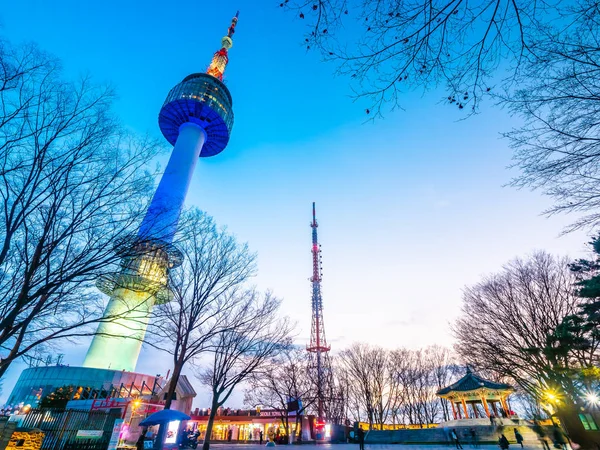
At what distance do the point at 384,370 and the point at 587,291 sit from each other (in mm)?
28611

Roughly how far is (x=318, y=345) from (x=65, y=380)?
32.2m

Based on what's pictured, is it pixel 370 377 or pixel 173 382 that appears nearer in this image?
pixel 173 382

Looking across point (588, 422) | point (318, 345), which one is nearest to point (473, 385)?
point (588, 422)

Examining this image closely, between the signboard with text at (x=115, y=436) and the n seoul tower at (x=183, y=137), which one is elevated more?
the n seoul tower at (x=183, y=137)

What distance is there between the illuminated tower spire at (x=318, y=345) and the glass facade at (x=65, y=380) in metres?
19.8

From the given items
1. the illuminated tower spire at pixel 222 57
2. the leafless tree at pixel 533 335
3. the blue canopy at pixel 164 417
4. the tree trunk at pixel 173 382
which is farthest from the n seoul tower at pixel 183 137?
the leafless tree at pixel 533 335

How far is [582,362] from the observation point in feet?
51.5

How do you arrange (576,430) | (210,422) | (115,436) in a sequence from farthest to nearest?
1. (210,422)
2. (576,430)
3. (115,436)

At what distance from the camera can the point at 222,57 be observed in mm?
65438

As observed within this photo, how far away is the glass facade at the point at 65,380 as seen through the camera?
32.6 meters

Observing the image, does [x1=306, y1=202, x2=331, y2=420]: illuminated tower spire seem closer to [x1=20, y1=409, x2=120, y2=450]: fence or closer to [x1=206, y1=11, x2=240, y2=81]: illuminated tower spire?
[x1=20, y1=409, x2=120, y2=450]: fence

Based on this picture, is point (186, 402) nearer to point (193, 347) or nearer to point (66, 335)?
point (193, 347)

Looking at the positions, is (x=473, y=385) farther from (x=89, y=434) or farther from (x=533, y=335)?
(x=89, y=434)

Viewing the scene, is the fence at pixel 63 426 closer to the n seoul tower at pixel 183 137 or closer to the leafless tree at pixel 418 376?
the n seoul tower at pixel 183 137
